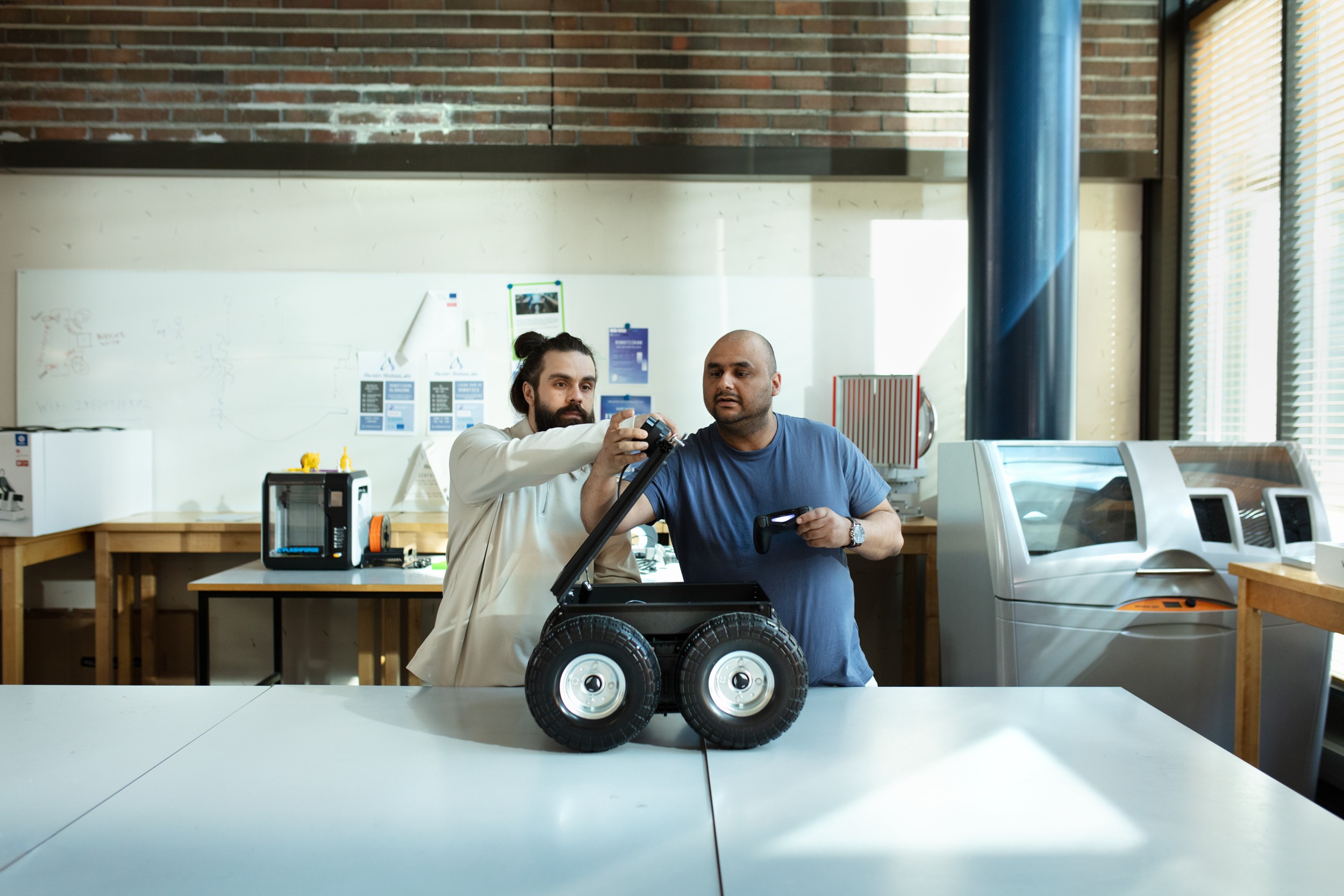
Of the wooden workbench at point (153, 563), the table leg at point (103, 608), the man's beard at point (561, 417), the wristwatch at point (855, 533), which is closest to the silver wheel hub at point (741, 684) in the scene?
the wristwatch at point (855, 533)

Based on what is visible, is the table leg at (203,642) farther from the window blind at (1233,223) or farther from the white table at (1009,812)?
the window blind at (1233,223)

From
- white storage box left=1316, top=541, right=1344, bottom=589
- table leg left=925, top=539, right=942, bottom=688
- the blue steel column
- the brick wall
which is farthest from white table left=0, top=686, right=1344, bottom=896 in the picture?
the brick wall

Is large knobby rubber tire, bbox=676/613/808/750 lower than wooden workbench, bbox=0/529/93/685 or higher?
higher

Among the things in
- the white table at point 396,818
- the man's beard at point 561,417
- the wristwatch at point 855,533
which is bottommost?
the white table at point 396,818

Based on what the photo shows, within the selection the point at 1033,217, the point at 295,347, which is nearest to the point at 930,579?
the point at 1033,217

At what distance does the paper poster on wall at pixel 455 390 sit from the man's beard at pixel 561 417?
1.82 meters

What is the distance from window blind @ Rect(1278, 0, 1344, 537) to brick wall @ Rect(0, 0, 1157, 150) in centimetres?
90

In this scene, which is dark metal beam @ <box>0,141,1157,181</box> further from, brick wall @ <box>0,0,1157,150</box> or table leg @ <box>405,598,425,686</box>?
table leg @ <box>405,598,425,686</box>

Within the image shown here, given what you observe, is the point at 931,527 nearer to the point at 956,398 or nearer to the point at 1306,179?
the point at 956,398

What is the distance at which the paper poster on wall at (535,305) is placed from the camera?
3736 mm

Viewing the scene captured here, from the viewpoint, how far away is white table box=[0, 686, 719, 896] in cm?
89

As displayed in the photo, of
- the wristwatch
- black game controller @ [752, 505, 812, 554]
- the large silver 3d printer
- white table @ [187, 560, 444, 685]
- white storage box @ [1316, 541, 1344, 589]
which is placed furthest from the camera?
white table @ [187, 560, 444, 685]

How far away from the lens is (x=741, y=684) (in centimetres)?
120

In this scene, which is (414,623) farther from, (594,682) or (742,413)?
(594,682)
